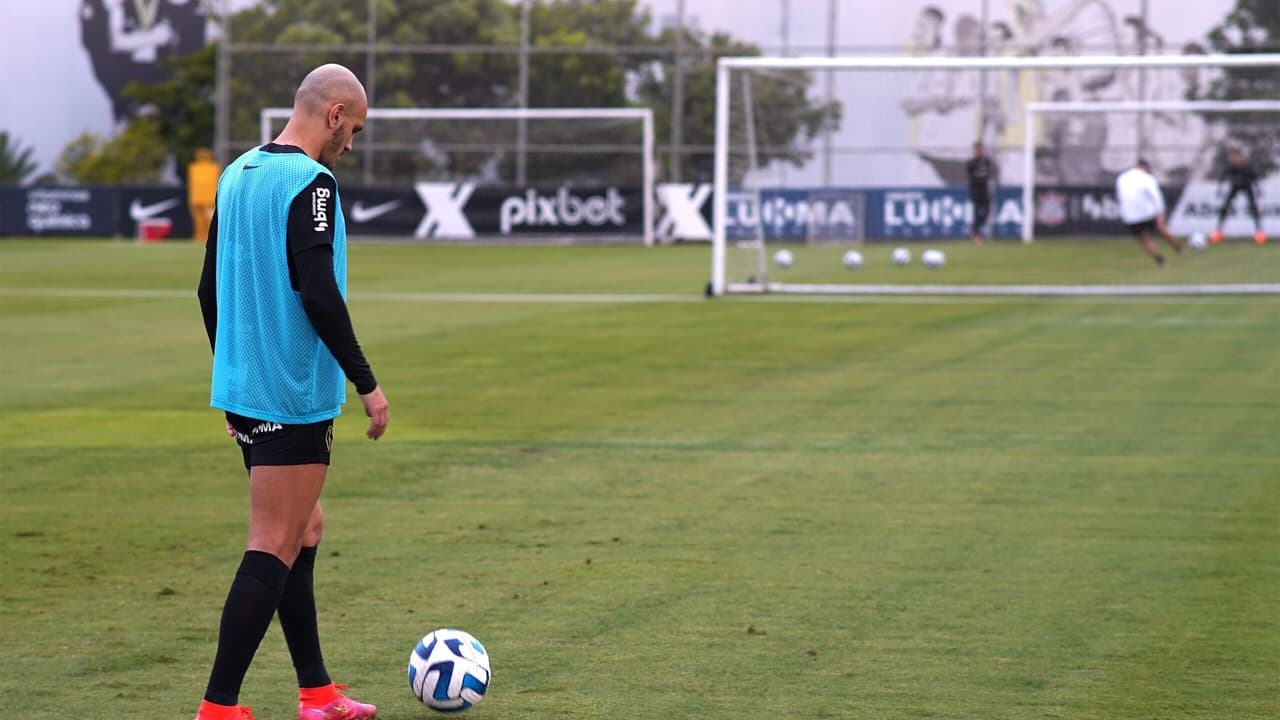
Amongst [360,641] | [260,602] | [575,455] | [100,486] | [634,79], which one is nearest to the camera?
[260,602]

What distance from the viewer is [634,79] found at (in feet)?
155

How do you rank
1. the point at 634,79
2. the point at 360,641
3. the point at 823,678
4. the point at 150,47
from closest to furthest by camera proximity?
the point at 823,678, the point at 360,641, the point at 634,79, the point at 150,47

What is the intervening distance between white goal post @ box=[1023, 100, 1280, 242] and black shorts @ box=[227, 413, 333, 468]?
26425mm

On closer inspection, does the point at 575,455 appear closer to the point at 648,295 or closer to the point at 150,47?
the point at 648,295

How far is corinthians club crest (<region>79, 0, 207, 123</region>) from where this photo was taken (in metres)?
56.8

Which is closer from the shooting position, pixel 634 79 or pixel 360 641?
pixel 360 641

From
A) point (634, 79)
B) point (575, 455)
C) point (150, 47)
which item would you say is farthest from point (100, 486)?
point (150, 47)

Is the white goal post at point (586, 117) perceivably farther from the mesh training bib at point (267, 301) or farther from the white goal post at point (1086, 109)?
the mesh training bib at point (267, 301)

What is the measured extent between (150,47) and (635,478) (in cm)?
5163

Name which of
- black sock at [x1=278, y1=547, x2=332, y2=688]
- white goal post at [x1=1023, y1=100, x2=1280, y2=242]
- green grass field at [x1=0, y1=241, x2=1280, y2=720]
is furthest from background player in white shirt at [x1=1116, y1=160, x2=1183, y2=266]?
black sock at [x1=278, y1=547, x2=332, y2=688]

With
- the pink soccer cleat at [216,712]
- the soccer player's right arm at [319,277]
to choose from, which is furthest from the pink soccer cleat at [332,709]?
the soccer player's right arm at [319,277]

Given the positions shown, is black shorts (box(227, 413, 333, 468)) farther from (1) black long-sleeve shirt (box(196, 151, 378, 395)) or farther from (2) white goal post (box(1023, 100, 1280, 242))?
(2) white goal post (box(1023, 100, 1280, 242))

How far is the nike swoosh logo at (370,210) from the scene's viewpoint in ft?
134

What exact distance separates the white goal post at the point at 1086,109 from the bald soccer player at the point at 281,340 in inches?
1036
